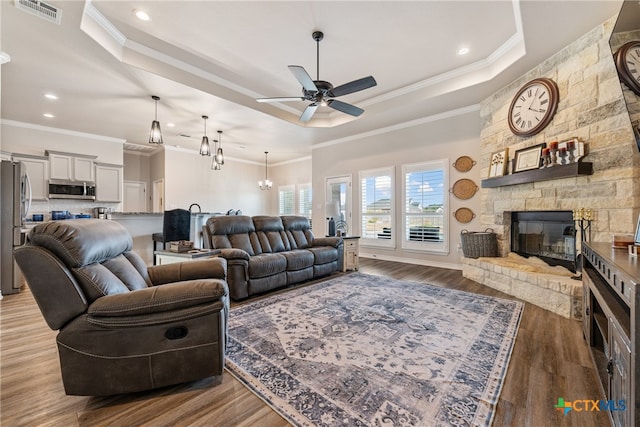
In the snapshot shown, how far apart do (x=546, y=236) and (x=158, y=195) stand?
8.84 m

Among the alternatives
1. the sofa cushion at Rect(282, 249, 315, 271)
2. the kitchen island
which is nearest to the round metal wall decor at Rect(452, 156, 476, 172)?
the sofa cushion at Rect(282, 249, 315, 271)

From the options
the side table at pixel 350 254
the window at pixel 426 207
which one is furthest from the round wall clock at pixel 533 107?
the side table at pixel 350 254

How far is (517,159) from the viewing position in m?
3.65

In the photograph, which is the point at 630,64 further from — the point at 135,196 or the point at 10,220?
the point at 135,196

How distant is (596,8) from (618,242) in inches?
90.8

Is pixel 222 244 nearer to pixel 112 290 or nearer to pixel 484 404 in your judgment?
pixel 112 290

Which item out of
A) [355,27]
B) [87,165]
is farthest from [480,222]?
[87,165]

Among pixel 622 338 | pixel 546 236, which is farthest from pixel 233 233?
pixel 546 236

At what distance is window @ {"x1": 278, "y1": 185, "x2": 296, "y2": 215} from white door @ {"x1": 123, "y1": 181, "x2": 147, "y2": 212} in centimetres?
431

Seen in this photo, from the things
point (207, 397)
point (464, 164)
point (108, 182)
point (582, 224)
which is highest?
point (464, 164)

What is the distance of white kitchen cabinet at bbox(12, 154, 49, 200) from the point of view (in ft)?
17.3

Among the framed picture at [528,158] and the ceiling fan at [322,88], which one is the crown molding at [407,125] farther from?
the ceiling fan at [322,88]

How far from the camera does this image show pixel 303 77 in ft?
9.04

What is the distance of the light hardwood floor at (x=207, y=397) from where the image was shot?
138cm
